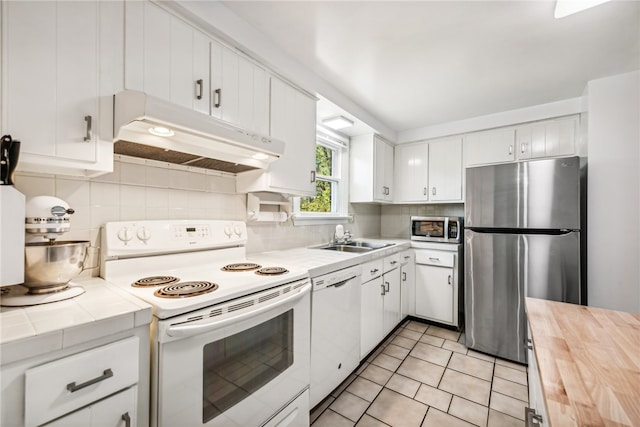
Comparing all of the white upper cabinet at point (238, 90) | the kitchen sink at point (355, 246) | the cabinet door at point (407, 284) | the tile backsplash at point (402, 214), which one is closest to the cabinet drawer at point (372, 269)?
the kitchen sink at point (355, 246)

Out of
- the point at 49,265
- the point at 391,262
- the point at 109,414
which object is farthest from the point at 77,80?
the point at 391,262

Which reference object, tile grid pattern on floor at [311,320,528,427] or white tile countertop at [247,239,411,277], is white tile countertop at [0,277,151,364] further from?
tile grid pattern on floor at [311,320,528,427]

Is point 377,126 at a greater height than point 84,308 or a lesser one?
greater

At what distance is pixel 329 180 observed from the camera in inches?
126

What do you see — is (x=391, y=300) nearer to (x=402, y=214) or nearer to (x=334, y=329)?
(x=334, y=329)

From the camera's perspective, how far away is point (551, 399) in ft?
2.07

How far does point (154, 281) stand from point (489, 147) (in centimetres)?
334

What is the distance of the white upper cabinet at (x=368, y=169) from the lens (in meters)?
3.20

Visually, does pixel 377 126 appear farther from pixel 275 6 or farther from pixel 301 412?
pixel 301 412

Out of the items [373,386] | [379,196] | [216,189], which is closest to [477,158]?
[379,196]

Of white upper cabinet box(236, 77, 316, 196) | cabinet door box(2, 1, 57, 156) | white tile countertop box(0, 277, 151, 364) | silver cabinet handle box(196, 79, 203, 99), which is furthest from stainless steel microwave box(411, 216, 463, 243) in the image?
cabinet door box(2, 1, 57, 156)

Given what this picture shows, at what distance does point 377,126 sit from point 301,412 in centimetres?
278

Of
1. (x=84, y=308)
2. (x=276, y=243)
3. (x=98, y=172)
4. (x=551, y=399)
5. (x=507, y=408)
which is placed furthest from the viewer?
(x=276, y=243)

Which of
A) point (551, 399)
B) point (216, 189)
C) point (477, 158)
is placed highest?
point (477, 158)
